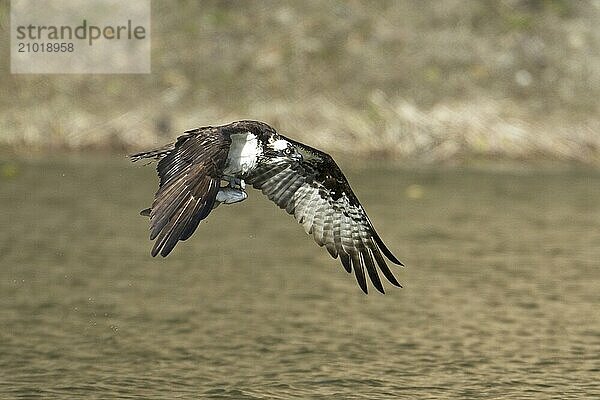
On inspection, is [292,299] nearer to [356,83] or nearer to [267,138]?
[267,138]

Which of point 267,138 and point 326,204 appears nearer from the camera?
point 267,138

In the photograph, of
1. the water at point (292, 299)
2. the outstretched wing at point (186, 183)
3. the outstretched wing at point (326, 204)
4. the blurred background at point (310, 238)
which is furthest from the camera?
the blurred background at point (310, 238)

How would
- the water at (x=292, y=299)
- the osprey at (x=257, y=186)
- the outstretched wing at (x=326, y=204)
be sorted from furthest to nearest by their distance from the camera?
the water at (x=292, y=299), the outstretched wing at (x=326, y=204), the osprey at (x=257, y=186)

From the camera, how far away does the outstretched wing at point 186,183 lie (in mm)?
8062

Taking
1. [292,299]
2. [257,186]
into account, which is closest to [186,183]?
[257,186]

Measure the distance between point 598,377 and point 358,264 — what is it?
233 cm

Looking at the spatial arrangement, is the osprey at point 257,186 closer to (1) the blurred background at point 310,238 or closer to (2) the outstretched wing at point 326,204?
(2) the outstretched wing at point 326,204

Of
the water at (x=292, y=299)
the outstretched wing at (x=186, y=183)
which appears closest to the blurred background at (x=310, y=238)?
the water at (x=292, y=299)

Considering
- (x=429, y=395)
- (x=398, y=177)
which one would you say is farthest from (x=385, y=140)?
(x=429, y=395)

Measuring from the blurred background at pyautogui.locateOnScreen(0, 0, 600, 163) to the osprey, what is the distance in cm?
1285

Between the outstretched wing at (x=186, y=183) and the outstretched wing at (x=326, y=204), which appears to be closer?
the outstretched wing at (x=186, y=183)

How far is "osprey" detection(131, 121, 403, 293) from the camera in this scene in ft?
26.9

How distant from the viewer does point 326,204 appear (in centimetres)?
1030

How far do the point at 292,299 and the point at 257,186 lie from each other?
154 inches
